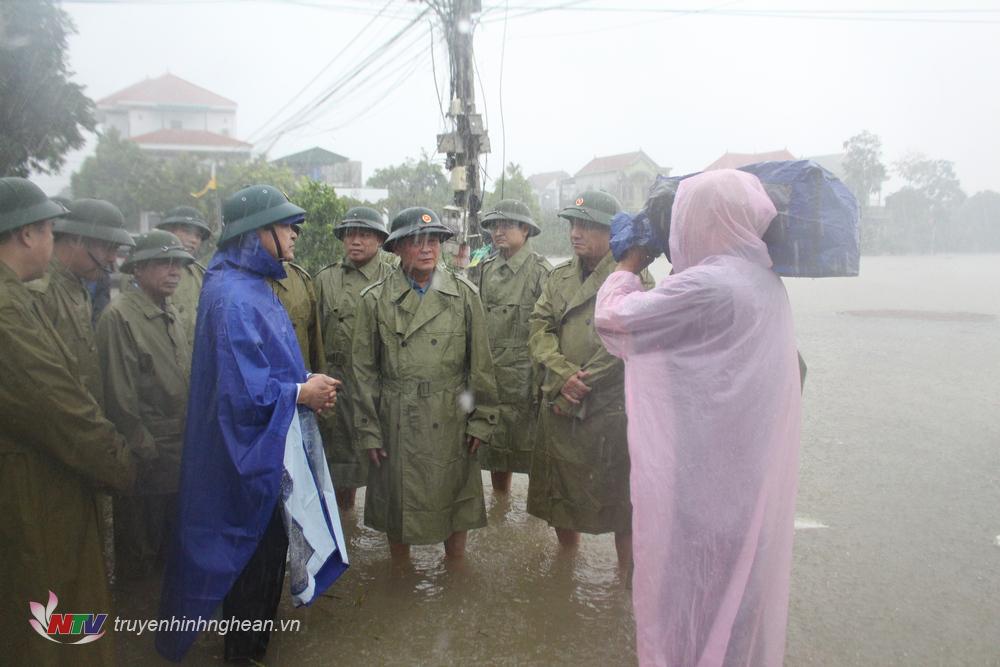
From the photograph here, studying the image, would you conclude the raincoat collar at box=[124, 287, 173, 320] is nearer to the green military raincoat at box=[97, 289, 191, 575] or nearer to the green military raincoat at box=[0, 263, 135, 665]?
the green military raincoat at box=[97, 289, 191, 575]

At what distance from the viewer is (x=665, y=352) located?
2.20 metres

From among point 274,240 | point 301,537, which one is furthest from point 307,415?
point 274,240

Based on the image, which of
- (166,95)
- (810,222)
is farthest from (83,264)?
(166,95)

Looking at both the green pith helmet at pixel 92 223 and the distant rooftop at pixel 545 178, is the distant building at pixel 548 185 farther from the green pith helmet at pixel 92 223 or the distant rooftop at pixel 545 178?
the green pith helmet at pixel 92 223

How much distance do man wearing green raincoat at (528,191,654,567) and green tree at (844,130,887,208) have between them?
1044 inches

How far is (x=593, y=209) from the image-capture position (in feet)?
11.9

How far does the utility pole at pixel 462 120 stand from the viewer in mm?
8328

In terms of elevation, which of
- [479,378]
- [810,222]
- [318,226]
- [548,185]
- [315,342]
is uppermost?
[548,185]

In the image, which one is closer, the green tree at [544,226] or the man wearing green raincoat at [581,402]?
the man wearing green raincoat at [581,402]

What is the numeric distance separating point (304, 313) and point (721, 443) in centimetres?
279

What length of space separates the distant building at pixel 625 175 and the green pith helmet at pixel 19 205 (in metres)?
7.48

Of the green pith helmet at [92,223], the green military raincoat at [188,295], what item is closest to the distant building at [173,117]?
the green military raincoat at [188,295]

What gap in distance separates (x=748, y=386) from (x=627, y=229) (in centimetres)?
88

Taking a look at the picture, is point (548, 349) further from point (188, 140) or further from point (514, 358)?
point (188, 140)
